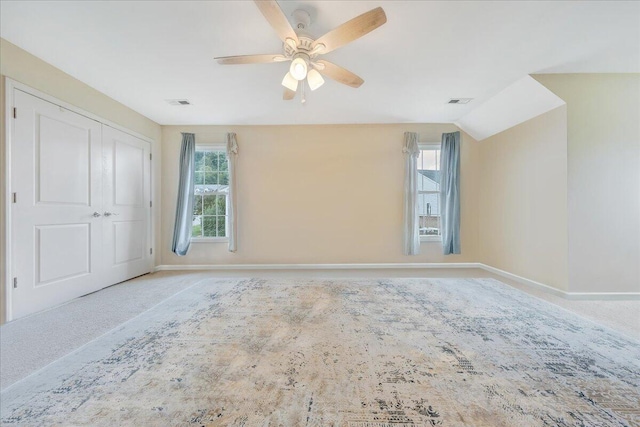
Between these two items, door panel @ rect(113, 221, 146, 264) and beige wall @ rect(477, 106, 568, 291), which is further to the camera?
door panel @ rect(113, 221, 146, 264)

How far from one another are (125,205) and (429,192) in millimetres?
4873

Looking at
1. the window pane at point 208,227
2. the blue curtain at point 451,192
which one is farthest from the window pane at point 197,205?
the blue curtain at point 451,192

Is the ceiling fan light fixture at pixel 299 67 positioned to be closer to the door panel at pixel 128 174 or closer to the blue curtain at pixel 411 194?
the blue curtain at pixel 411 194

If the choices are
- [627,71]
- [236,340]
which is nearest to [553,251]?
[627,71]

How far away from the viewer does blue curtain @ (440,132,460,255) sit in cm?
415

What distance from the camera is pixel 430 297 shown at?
2.56 metres

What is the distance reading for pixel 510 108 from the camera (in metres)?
3.23

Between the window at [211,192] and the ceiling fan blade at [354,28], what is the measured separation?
309 cm

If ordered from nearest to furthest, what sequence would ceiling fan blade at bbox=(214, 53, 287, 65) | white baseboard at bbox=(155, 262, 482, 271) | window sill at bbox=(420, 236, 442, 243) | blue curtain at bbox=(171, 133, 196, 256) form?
ceiling fan blade at bbox=(214, 53, 287, 65)
blue curtain at bbox=(171, 133, 196, 256)
white baseboard at bbox=(155, 262, 482, 271)
window sill at bbox=(420, 236, 442, 243)

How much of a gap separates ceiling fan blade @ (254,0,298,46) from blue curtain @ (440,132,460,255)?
337cm

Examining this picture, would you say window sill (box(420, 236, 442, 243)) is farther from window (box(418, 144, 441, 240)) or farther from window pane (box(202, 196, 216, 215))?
window pane (box(202, 196, 216, 215))

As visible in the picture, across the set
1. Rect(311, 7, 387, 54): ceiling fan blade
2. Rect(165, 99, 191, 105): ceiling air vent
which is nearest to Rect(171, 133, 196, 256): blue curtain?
Rect(165, 99, 191, 105): ceiling air vent

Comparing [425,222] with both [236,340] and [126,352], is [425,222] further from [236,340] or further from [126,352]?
[126,352]

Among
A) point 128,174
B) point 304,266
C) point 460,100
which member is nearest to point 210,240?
point 128,174
